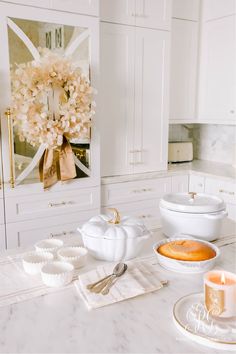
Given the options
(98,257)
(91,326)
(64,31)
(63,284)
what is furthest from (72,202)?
(91,326)

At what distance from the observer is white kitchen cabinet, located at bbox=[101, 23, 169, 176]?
8.99 feet

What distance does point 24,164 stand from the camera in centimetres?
237

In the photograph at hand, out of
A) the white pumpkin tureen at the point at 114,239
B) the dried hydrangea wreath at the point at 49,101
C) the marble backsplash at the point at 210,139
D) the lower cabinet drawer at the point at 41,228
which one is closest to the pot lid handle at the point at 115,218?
the white pumpkin tureen at the point at 114,239

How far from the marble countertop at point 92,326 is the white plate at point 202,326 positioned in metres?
0.02

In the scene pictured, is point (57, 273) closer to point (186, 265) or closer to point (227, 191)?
point (186, 265)

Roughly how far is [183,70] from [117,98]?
35.6 inches

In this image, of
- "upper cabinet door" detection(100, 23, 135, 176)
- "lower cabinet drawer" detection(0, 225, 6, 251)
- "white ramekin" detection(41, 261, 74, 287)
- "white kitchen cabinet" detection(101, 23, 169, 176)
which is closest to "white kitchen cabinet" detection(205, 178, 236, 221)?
"white kitchen cabinet" detection(101, 23, 169, 176)

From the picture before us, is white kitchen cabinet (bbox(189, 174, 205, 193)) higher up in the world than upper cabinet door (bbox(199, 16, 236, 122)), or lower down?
lower down

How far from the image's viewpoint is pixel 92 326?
882mm

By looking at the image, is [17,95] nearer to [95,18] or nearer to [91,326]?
[95,18]

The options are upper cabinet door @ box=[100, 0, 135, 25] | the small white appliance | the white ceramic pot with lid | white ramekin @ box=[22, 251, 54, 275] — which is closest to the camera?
white ramekin @ box=[22, 251, 54, 275]

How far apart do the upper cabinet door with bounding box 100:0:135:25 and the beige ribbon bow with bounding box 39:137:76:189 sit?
3.31ft

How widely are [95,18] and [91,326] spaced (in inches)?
85.3

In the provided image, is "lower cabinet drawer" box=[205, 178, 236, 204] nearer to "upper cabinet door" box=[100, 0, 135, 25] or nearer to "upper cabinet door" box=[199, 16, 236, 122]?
"upper cabinet door" box=[199, 16, 236, 122]
